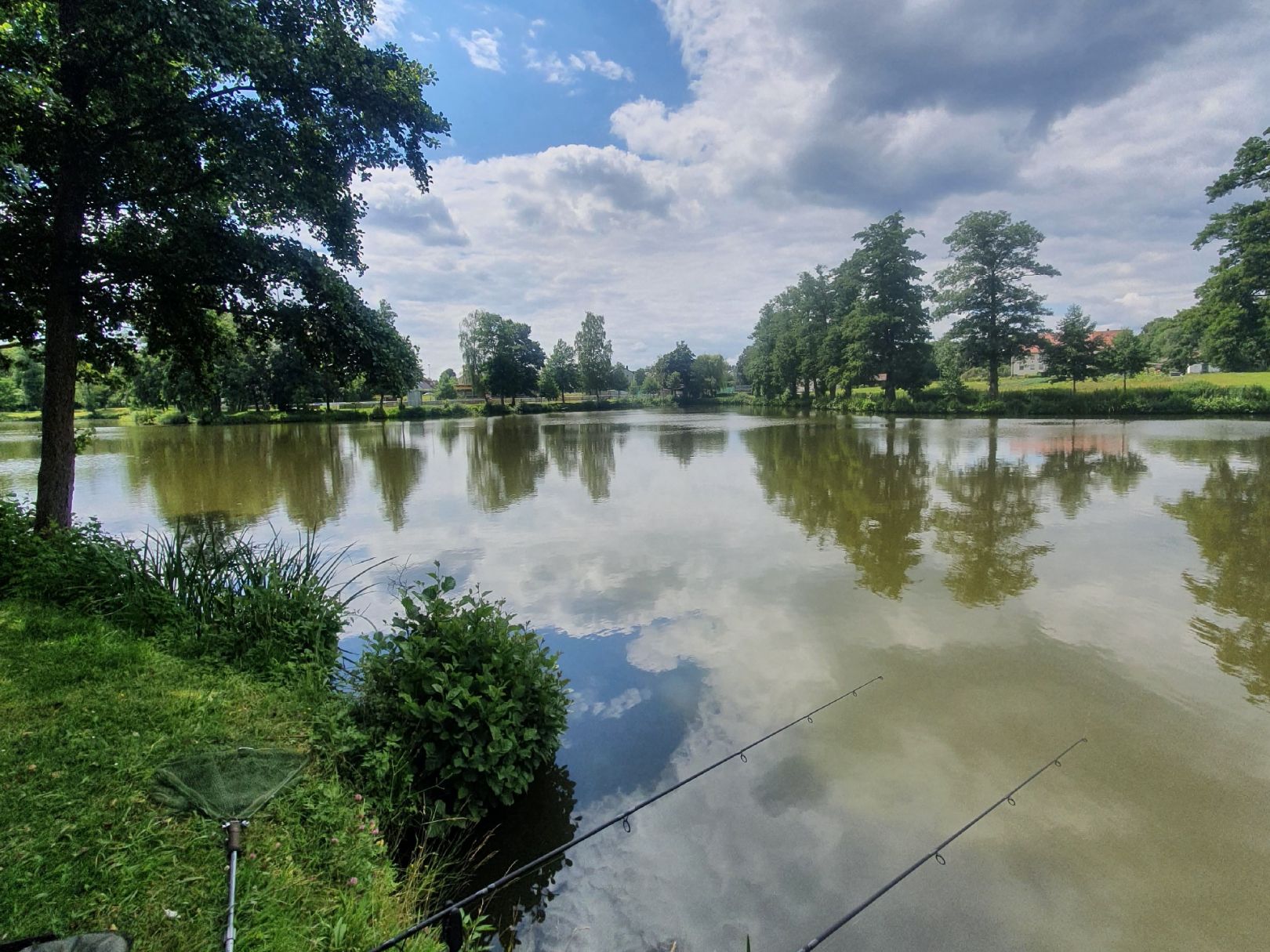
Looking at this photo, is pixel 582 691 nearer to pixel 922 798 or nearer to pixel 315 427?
pixel 922 798

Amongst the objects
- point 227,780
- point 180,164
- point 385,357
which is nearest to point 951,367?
point 385,357

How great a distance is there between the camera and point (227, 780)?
2.96m

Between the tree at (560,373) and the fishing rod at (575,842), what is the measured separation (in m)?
71.3

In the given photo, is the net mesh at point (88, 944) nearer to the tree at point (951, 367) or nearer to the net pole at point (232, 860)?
the net pole at point (232, 860)

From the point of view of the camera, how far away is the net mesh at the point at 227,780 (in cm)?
277

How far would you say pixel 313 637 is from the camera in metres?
4.77

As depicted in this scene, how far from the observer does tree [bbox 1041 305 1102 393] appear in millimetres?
38406

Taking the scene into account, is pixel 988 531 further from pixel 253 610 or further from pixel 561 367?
pixel 561 367

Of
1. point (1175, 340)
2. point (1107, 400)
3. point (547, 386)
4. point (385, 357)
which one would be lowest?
point (385, 357)

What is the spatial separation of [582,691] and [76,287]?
745 centimetres

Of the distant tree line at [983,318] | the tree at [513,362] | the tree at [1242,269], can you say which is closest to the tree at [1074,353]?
the distant tree line at [983,318]

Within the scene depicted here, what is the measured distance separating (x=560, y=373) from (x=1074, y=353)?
5916 centimetres

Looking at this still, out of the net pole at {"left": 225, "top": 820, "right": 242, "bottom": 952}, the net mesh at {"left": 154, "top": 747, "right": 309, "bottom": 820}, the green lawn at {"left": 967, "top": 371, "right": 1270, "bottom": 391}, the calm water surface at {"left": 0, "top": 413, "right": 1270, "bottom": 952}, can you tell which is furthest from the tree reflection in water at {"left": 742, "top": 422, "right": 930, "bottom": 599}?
the green lawn at {"left": 967, "top": 371, "right": 1270, "bottom": 391}

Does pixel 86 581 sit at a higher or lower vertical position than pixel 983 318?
lower
